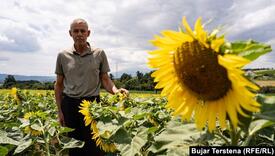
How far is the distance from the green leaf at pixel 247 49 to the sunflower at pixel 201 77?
26 mm

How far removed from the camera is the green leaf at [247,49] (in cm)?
127

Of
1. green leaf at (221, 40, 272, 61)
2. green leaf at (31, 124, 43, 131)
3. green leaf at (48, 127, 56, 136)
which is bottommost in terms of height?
green leaf at (48, 127, 56, 136)

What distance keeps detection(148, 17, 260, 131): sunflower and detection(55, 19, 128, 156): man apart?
10.3 ft

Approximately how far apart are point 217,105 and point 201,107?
10 cm

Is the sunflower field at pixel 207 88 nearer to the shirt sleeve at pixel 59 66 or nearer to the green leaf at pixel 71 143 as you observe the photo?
the green leaf at pixel 71 143

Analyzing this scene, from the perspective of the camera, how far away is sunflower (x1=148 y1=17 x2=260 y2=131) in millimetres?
1261

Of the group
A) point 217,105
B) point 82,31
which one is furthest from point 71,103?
point 217,105

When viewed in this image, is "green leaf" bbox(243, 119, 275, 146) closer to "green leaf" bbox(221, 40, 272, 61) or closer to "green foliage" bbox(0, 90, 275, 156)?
"green foliage" bbox(0, 90, 275, 156)

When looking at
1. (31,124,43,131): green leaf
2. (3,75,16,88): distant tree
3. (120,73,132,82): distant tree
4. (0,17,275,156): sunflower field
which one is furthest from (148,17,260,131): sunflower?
(3,75,16,88): distant tree

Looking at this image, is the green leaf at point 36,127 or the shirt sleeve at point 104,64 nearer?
the green leaf at point 36,127

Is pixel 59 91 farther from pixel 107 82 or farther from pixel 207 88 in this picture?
pixel 207 88

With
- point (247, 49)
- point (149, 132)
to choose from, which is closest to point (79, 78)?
point (149, 132)

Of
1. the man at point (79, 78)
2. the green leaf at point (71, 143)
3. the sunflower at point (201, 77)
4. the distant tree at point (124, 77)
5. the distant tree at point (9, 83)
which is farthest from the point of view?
the distant tree at point (9, 83)

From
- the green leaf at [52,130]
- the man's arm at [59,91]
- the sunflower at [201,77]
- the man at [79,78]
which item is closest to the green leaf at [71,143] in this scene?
the green leaf at [52,130]
